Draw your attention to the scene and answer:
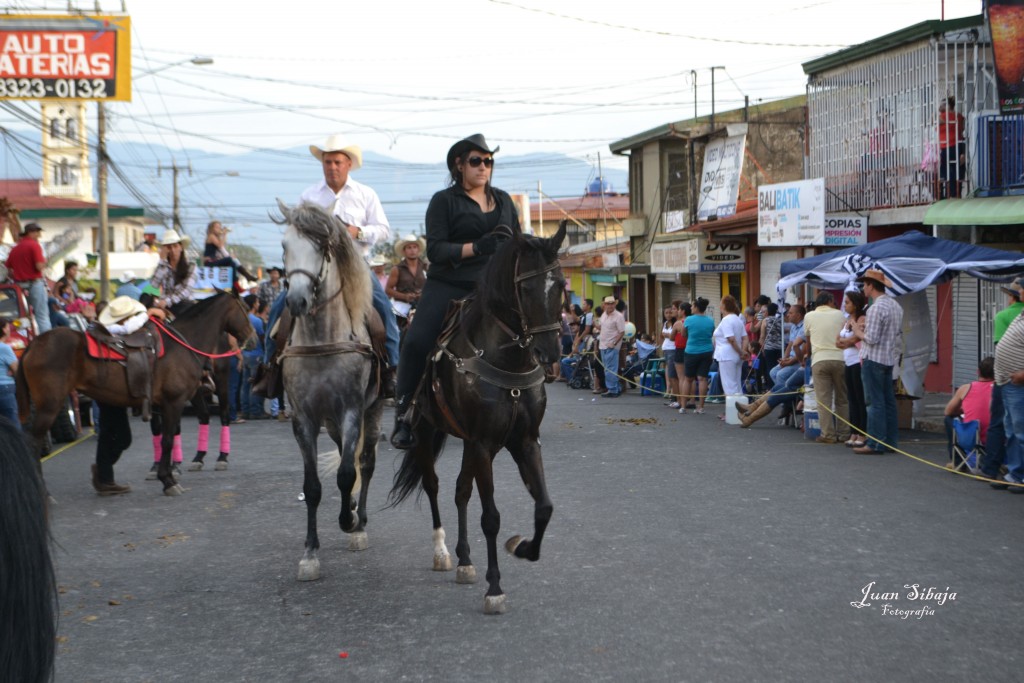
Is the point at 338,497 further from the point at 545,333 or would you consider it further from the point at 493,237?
the point at 545,333

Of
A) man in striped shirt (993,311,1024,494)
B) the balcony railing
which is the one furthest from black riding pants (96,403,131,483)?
the balcony railing

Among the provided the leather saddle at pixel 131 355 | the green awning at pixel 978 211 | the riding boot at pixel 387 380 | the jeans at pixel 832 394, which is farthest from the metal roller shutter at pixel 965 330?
the leather saddle at pixel 131 355

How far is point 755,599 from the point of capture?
6875mm

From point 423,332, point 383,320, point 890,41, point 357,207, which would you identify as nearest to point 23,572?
point 423,332

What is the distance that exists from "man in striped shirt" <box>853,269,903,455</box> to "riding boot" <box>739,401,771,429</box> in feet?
9.31

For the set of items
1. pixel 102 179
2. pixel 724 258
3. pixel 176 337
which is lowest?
pixel 176 337

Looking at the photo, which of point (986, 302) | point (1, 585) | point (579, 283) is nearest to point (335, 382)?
point (1, 585)

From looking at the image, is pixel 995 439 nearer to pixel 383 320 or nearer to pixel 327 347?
pixel 383 320

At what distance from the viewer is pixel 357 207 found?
9523 millimetres

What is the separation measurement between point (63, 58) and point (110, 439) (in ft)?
67.2

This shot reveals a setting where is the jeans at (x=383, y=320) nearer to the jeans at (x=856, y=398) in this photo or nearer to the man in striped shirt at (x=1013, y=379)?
the man in striped shirt at (x=1013, y=379)

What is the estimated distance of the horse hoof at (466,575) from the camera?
24.5 ft

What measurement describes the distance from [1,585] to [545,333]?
154 inches

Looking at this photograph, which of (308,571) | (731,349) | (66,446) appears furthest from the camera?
(731,349)
